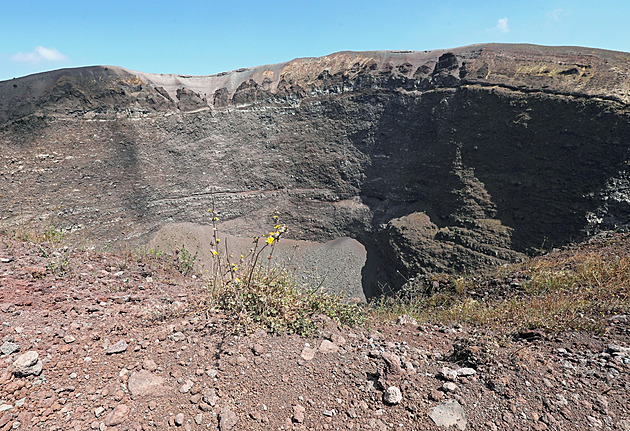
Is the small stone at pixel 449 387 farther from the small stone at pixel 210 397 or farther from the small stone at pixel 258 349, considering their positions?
the small stone at pixel 210 397

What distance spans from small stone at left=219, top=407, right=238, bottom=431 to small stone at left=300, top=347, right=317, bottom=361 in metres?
0.60

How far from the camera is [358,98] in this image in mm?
16172

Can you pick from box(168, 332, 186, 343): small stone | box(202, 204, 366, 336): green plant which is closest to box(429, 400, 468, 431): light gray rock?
box(202, 204, 366, 336): green plant

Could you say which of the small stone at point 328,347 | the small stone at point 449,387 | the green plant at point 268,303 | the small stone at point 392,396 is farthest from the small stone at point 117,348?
the small stone at point 449,387

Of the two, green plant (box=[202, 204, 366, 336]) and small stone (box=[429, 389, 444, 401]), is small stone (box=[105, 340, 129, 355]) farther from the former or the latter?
small stone (box=[429, 389, 444, 401])

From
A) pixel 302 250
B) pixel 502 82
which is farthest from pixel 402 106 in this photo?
pixel 302 250

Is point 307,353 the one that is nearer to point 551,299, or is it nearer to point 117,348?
point 117,348

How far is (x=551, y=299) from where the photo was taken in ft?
12.5

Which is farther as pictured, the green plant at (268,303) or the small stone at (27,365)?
the green plant at (268,303)

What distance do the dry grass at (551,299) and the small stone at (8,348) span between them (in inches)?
132

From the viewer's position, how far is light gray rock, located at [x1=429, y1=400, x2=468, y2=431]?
1841 millimetres

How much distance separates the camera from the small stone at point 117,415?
1.66 metres

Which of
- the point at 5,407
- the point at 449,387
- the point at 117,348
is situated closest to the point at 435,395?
the point at 449,387

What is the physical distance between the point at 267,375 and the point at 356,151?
15207mm
